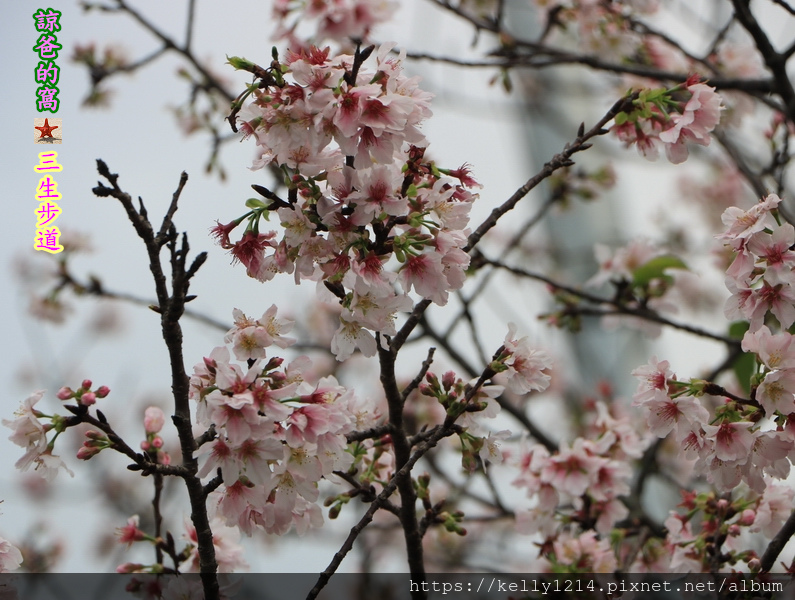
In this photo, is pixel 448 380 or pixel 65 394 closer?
pixel 65 394

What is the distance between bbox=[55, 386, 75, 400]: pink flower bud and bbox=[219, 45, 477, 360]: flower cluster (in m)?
0.38

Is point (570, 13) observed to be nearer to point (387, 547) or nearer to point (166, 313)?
point (166, 313)

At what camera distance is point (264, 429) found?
3.86 ft

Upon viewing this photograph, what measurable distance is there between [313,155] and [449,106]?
299 centimetres

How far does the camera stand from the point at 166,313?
3.91 feet

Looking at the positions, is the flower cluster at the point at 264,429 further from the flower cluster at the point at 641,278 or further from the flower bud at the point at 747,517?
the flower cluster at the point at 641,278

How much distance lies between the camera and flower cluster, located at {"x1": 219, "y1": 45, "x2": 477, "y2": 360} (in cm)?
123

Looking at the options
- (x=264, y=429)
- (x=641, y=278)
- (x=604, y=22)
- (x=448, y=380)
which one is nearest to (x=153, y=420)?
(x=264, y=429)

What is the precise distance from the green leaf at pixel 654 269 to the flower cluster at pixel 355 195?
1.39 metres

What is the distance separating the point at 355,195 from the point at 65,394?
639mm

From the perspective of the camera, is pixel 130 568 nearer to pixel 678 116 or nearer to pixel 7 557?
pixel 7 557

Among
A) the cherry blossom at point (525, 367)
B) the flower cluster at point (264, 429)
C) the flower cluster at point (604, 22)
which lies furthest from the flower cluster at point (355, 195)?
the flower cluster at point (604, 22)

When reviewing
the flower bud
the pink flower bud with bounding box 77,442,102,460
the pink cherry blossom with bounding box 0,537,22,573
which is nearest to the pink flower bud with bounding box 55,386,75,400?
the pink flower bud with bounding box 77,442,102,460

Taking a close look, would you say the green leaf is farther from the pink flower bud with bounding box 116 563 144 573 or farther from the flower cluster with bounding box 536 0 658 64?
the pink flower bud with bounding box 116 563 144 573
